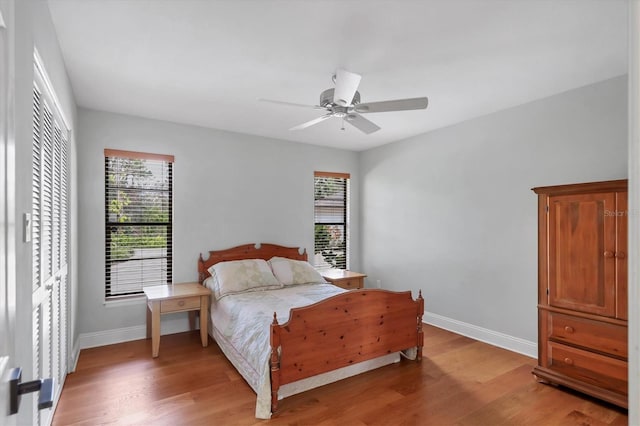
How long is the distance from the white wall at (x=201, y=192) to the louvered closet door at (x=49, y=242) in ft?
2.86

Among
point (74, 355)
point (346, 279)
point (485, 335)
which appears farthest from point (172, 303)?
point (485, 335)

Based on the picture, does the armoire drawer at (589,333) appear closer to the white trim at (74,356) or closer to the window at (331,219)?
the window at (331,219)

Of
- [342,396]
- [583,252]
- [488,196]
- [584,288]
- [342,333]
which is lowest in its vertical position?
[342,396]

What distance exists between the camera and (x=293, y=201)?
5000 millimetres

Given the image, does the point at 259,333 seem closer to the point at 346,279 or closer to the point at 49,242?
the point at 49,242

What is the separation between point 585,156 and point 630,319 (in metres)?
3.24

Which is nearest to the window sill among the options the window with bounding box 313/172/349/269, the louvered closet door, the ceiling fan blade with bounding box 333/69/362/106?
the louvered closet door

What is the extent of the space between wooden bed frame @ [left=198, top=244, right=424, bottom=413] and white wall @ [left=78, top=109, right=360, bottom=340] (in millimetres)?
2127

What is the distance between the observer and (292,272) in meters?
4.32

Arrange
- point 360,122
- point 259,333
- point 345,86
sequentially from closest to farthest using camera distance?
1. point 345,86
2. point 259,333
3. point 360,122

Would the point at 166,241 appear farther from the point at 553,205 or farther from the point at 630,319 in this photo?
the point at 630,319

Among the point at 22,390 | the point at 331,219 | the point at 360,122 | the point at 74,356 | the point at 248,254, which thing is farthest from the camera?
the point at 331,219

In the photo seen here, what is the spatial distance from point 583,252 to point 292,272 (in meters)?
2.96

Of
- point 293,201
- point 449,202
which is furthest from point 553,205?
point 293,201
